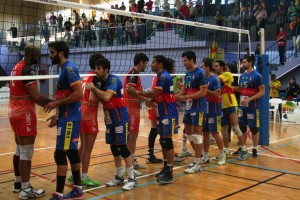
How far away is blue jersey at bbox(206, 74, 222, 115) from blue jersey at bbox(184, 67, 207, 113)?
2.00 ft

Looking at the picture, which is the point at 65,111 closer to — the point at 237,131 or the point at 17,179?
the point at 17,179

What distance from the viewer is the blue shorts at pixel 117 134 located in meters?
4.88

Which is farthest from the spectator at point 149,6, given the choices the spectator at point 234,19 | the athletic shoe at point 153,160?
the athletic shoe at point 153,160

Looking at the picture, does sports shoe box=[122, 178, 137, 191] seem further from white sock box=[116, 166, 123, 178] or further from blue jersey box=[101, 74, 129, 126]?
blue jersey box=[101, 74, 129, 126]

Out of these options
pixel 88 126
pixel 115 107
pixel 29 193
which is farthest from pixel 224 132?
pixel 29 193

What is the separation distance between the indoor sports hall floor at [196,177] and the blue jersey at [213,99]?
988mm

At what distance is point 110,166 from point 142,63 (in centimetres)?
196

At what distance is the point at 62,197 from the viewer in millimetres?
4258

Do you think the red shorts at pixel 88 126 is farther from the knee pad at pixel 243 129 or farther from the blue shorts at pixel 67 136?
the knee pad at pixel 243 129

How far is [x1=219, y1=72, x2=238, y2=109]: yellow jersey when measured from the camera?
7363 mm

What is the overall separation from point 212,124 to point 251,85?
4.40 ft

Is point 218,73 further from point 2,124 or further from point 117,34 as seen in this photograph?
point 117,34

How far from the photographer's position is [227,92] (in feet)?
24.4

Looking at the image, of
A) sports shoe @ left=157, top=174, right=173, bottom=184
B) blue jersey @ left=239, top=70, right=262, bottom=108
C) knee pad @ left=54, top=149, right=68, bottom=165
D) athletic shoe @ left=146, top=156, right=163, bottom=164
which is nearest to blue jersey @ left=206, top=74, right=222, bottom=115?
blue jersey @ left=239, top=70, right=262, bottom=108
